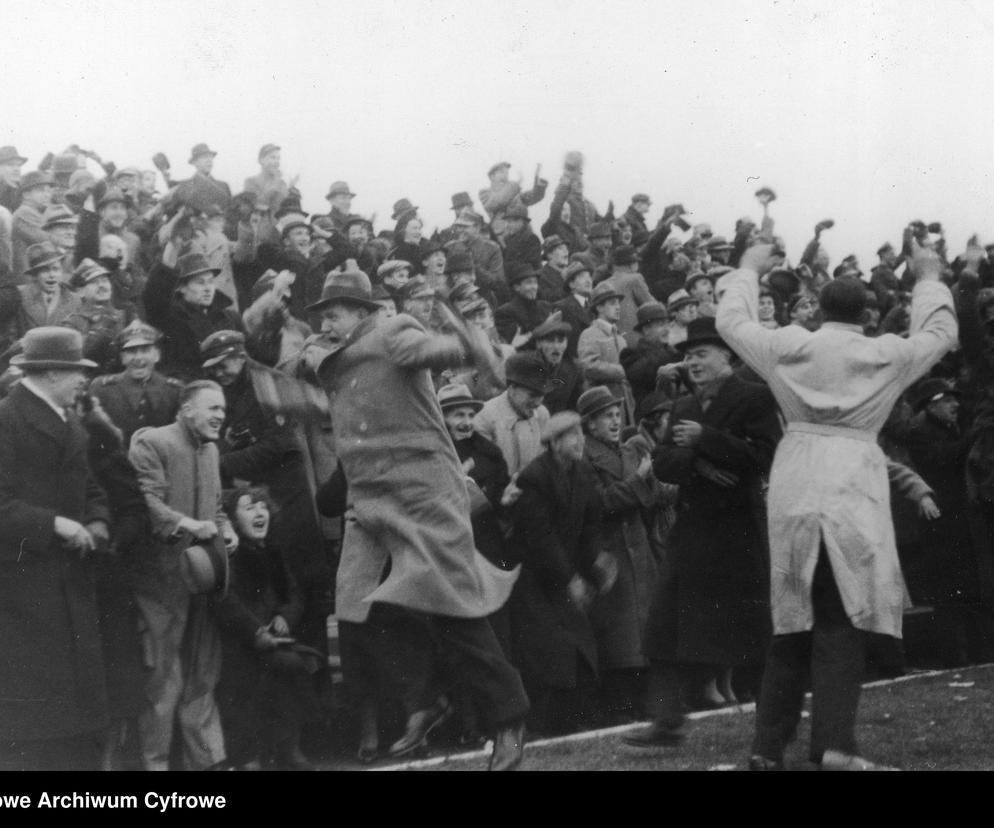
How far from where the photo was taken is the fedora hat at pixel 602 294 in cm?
941

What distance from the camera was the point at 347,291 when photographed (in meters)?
8.29

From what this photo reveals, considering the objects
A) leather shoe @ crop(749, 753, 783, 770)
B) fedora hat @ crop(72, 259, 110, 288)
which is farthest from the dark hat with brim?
leather shoe @ crop(749, 753, 783, 770)

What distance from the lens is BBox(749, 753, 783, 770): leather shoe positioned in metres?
7.88

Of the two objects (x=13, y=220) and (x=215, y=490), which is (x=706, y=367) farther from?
(x=13, y=220)

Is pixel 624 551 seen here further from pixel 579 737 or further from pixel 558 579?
pixel 579 737

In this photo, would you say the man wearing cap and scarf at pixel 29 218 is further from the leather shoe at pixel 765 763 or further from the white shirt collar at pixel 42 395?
Answer: the leather shoe at pixel 765 763

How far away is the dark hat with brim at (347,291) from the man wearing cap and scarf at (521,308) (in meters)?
0.88

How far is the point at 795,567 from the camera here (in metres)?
7.81

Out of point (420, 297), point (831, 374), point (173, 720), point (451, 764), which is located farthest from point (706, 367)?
point (173, 720)

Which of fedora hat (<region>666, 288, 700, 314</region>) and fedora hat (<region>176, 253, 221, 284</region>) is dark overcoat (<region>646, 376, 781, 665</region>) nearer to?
fedora hat (<region>666, 288, 700, 314</region>)

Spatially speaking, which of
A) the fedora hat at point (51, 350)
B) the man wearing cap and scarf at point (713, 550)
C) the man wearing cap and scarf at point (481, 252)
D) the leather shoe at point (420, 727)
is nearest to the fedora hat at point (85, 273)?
the fedora hat at point (51, 350)

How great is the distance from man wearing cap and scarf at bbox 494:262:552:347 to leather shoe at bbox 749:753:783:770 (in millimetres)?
2375

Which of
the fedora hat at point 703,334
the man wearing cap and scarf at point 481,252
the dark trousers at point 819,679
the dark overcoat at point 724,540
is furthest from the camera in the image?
the man wearing cap and scarf at point 481,252
